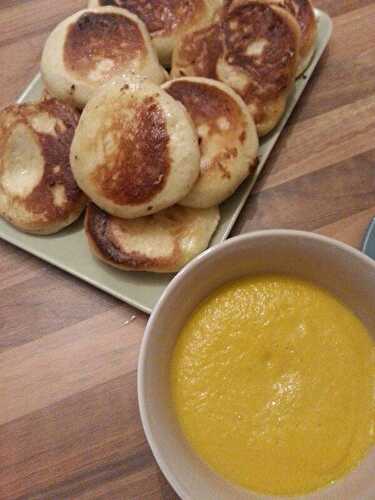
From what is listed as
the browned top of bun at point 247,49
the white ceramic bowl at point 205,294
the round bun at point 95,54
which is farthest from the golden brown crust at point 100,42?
the white ceramic bowl at point 205,294

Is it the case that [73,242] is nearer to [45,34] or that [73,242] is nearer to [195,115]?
[195,115]

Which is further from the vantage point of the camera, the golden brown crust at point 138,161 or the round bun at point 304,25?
the round bun at point 304,25

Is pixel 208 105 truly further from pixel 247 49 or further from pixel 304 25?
pixel 304 25

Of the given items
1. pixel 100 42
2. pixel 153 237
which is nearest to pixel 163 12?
pixel 100 42

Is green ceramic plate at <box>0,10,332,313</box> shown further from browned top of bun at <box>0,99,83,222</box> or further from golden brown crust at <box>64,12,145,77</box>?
golden brown crust at <box>64,12,145,77</box>

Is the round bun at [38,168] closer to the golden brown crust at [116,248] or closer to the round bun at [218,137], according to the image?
the golden brown crust at [116,248]

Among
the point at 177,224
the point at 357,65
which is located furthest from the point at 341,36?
the point at 177,224

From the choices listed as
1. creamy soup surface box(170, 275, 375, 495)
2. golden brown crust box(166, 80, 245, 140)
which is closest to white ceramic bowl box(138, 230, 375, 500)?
creamy soup surface box(170, 275, 375, 495)
